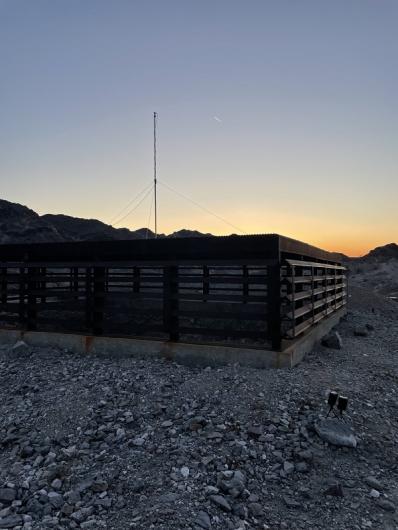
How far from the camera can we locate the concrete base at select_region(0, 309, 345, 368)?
8117mm

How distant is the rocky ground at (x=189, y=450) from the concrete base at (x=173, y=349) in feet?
1.10

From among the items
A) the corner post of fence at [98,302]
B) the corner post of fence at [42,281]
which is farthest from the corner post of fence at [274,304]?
the corner post of fence at [42,281]

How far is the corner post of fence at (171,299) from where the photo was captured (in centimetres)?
898

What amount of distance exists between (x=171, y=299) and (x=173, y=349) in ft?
3.62

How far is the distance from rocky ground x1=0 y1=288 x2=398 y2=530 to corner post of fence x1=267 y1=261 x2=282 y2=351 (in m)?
0.70

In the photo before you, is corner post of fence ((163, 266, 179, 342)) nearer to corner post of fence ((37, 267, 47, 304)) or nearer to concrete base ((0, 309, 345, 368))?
concrete base ((0, 309, 345, 368))

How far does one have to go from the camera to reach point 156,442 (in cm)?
589

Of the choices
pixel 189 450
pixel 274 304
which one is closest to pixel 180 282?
pixel 274 304

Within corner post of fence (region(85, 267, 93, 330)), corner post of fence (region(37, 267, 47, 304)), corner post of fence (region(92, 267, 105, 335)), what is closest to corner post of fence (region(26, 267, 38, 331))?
corner post of fence (region(37, 267, 47, 304))

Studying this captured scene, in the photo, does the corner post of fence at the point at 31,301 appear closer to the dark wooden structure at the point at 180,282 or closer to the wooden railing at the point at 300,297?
the dark wooden structure at the point at 180,282

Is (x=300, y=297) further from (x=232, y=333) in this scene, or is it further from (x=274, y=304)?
(x=232, y=333)

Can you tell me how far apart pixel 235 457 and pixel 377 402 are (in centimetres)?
350

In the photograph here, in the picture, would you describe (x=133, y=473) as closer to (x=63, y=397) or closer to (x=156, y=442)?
(x=156, y=442)

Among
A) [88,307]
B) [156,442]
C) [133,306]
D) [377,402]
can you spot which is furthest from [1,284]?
[377,402]
